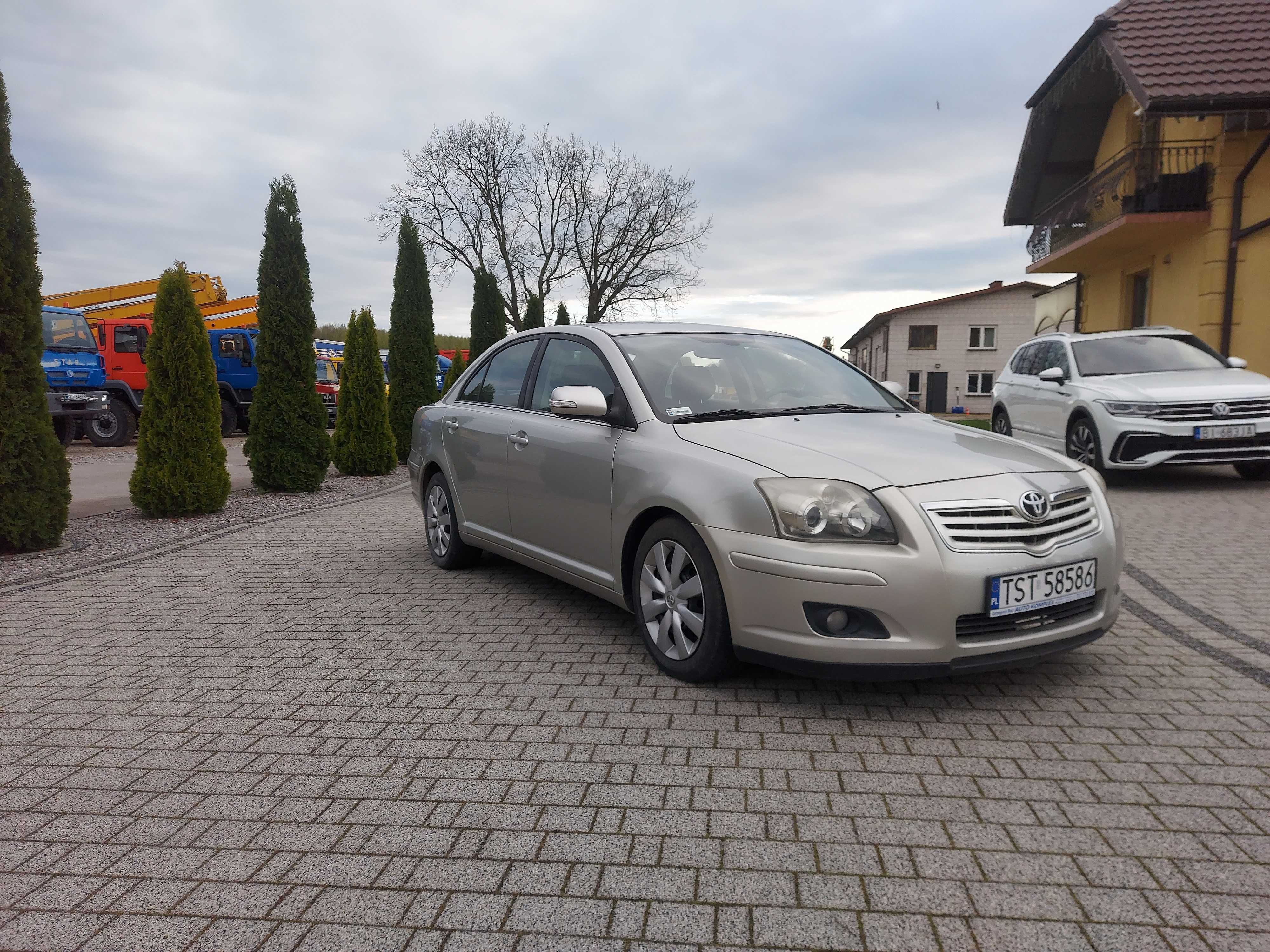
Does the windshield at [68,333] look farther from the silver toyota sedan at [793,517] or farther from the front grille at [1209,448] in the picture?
the front grille at [1209,448]

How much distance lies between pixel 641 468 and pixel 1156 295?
17.0 m

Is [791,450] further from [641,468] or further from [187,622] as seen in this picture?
[187,622]

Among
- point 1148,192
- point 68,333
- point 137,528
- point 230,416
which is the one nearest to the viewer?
point 137,528

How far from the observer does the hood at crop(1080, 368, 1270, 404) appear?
8586mm

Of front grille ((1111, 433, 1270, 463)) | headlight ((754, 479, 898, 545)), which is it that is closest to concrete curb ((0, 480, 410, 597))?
headlight ((754, 479, 898, 545))

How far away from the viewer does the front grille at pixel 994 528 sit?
317 cm

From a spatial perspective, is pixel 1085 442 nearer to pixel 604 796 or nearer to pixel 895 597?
pixel 895 597

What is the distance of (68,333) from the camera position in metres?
17.9

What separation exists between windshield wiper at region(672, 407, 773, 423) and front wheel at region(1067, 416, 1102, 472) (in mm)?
6355

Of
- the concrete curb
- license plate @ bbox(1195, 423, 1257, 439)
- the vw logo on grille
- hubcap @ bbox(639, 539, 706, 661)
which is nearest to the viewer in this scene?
the vw logo on grille

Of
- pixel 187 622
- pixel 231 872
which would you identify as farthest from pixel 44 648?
pixel 231 872

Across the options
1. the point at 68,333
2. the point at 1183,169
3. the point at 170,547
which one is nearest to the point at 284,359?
the point at 170,547

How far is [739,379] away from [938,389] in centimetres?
4506

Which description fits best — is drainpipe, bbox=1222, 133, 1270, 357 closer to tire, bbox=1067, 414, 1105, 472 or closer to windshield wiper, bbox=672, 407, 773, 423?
tire, bbox=1067, 414, 1105, 472
